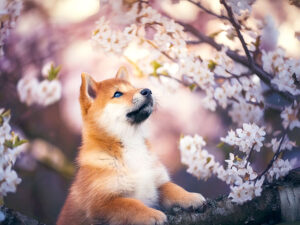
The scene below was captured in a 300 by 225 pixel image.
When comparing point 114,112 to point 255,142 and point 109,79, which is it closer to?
point 109,79

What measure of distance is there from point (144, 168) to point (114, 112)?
14.1 inches

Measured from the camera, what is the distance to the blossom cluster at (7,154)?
2.11 meters

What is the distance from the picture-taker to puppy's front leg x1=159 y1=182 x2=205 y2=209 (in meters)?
2.18

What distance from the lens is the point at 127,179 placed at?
214 cm

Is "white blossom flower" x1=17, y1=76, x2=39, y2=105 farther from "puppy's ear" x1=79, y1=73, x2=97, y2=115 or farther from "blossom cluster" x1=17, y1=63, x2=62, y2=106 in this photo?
"puppy's ear" x1=79, y1=73, x2=97, y2=115

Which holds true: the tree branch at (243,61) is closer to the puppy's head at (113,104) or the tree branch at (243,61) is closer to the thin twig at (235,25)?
the thin twig at (235,25)

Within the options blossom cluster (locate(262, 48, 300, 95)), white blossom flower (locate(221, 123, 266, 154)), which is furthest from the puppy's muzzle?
blossom cluster (locate(262, 48, 300, 95))

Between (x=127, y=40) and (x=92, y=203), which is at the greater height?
(x=127, y=40)

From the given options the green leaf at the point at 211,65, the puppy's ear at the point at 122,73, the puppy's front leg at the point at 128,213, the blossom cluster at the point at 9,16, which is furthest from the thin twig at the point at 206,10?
the puppy's front leg at the point at 128,213

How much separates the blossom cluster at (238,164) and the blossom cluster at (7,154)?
3.23 feet

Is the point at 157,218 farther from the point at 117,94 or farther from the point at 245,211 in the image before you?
the point at 117,94

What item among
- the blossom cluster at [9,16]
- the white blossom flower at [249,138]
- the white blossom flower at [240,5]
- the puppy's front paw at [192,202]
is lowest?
the puppy's front paw at [192,202]

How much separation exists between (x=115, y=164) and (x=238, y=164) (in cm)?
75

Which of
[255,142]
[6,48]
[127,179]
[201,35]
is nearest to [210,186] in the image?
[255,142]
